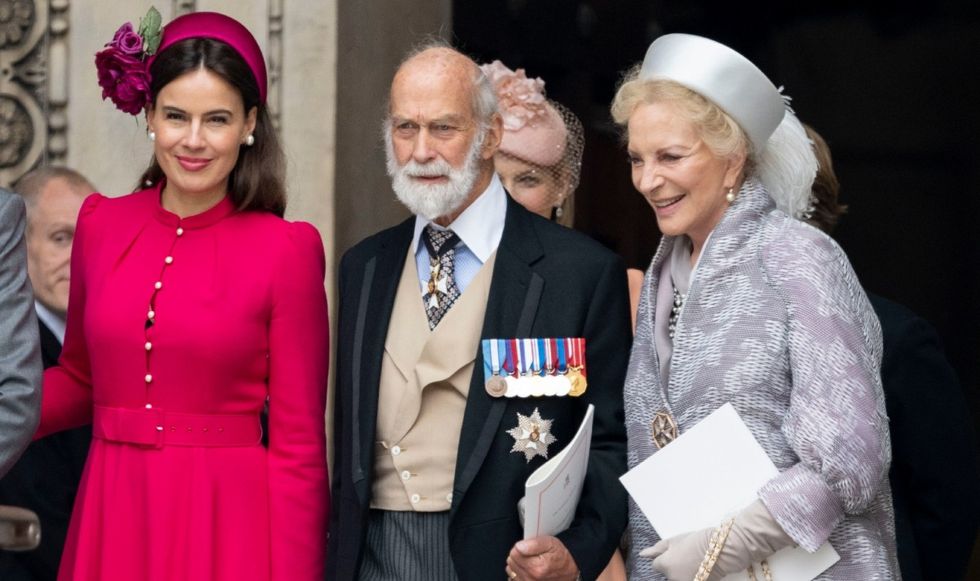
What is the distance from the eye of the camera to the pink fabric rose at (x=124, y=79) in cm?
440

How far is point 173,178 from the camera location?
14.4 feet

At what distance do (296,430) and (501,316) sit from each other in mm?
537

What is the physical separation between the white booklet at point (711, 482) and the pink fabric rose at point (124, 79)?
1.46 meters

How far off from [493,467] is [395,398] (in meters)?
0.29

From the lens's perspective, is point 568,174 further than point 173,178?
Yes

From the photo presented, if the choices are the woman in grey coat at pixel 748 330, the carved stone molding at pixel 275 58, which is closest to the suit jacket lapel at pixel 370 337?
the woman in grey coat at pixel 748 330

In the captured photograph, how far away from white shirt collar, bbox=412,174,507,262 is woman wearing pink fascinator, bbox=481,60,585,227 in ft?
3.43

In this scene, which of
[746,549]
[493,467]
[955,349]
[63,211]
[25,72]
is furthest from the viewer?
[955,349]

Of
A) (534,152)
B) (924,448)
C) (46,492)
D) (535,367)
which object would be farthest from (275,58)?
(924,448)

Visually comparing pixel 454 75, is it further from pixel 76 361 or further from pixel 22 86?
pixel 22 86

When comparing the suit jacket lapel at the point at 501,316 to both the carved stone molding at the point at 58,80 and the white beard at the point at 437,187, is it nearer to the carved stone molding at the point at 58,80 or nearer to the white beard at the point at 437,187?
the white beard at the point at 437,187

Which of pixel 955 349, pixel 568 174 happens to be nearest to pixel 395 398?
pixel 568 174

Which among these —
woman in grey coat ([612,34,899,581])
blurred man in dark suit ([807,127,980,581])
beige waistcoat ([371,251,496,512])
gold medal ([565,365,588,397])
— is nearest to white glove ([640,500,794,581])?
woman in grey coat ([612,34,899,581])

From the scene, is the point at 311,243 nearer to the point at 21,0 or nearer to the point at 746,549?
the point at 746,549
